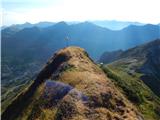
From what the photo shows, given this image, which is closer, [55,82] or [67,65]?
[55,82]

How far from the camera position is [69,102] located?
231 feet

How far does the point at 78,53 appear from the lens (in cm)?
10269

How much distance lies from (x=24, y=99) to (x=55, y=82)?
12.8m

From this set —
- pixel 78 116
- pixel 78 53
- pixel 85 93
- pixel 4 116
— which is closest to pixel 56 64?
pixel 78 53

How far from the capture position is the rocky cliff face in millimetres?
68625

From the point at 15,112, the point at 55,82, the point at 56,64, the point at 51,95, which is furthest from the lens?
the point at 56,64

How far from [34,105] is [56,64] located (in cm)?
2323

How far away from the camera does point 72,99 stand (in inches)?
2800

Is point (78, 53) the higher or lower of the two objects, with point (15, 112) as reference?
higher

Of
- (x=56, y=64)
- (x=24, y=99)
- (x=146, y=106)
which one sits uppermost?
(x=56, y=64)

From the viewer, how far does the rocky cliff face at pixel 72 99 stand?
68.6 m

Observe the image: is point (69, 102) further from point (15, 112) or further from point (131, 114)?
point (15, 112)

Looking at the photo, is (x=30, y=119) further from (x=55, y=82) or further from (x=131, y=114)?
(x=131, y=114)

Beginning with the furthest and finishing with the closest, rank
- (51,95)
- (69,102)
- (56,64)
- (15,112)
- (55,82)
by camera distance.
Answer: (56,64), (15,112), (55,82), (51,95), (69,102)
